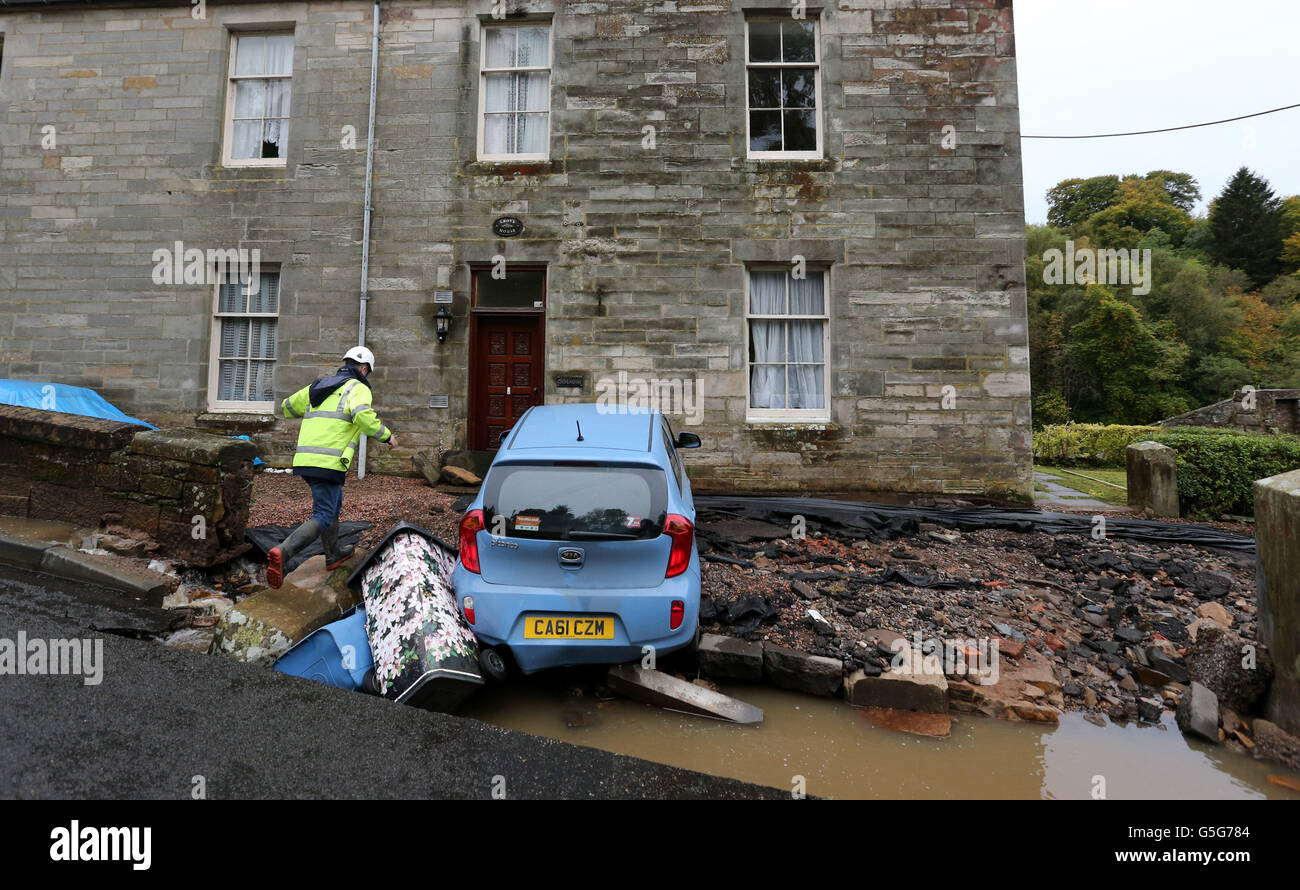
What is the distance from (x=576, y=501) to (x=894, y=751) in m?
2.36

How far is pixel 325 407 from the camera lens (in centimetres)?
537

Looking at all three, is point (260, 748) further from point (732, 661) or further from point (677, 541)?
point (732, 661)

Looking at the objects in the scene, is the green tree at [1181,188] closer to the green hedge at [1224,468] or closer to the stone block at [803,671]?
the green hedge at [1224,468]

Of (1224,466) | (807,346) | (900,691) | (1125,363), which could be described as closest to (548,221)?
(807,346)

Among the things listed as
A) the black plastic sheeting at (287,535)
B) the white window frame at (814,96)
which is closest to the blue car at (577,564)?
the black plastic sheeting at (287,535)

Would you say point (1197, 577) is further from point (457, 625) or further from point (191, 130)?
point (191, 130)

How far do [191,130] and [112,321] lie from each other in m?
3.43

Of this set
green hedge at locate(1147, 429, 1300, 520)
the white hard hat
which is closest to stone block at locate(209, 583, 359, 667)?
the white hard hat

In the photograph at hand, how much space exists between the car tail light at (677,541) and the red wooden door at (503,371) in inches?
244

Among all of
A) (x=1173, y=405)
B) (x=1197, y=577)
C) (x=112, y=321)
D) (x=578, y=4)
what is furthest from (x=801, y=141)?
(x=1173, y=405)

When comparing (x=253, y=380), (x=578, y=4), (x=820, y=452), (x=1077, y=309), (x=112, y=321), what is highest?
(x=1077, y=309)

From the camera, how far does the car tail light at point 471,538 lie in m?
3.96

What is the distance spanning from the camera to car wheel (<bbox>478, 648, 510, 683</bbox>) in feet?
12.6
